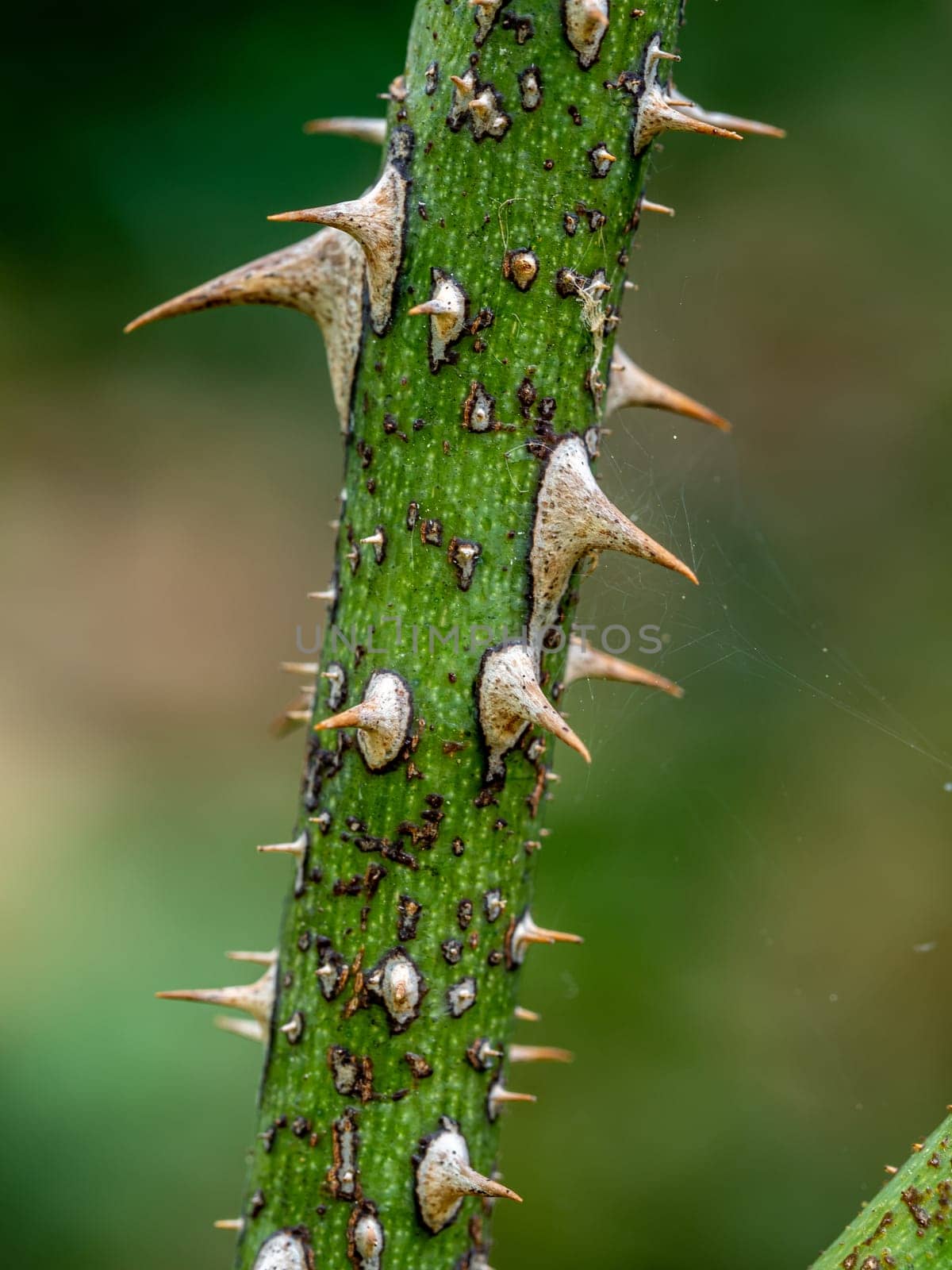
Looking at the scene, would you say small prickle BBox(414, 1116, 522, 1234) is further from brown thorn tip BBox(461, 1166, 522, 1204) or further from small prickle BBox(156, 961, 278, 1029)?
small prickle BBox(156, 961, 278, 1029)

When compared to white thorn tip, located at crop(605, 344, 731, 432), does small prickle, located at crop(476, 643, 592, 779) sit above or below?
below

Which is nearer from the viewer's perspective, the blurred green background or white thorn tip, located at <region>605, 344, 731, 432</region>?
white thorn tip, located at <region>605, 344, 731, 432</region>

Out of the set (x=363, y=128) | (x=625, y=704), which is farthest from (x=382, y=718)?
(x=625, y=704)

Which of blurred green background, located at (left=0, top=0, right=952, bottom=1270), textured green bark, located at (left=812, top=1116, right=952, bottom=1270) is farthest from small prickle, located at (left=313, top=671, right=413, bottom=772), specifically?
blurred green background, located at (left=0, top=0, right=952, bottom=1270)

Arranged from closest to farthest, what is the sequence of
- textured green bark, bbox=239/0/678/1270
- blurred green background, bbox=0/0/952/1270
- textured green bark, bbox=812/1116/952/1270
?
textured green bark, bbox=812/1116/952/1270
textured green bark, bbox=239/0/678/1270
blurred green background, bbox=0/0/952/1270

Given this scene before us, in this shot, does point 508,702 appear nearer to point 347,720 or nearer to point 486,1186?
point 347,720

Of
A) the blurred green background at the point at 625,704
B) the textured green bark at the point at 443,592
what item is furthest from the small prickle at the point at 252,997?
the blurred green background at the point at 625,704
